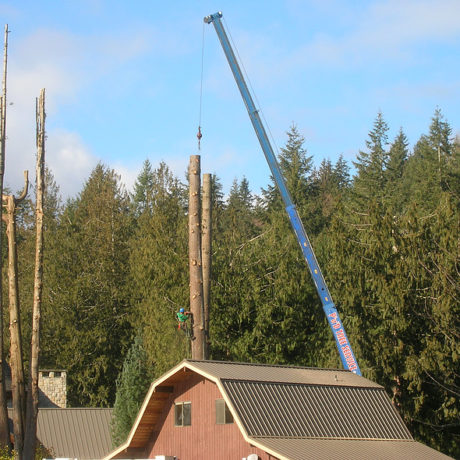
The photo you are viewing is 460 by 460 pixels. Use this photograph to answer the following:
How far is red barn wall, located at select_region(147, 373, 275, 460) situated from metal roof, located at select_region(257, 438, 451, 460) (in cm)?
99

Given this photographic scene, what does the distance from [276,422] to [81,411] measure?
19575 millimetres

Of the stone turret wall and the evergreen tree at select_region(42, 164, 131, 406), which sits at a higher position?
the evergreen tree at select_region(42, 164, 131, 406)

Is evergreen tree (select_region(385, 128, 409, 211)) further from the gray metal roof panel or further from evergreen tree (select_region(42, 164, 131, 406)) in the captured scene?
the gray metal roof panel

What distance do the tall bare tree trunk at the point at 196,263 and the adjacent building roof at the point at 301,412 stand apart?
82cm

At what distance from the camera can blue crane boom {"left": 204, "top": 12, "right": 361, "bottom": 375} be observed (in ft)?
109

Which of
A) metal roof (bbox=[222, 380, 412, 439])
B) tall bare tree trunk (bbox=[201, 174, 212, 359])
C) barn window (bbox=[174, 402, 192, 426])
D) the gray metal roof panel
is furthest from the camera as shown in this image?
tall bare tree trunk (bbox=[201, 174, 212, 359])

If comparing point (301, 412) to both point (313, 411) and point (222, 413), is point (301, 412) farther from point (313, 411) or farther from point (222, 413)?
point (222, 413)

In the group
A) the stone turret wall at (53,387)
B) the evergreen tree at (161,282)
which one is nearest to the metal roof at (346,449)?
the evergreen tree at (161,282)

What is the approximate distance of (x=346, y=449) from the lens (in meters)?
22.1

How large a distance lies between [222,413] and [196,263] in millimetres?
4448

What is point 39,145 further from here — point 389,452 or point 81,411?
point 81,411

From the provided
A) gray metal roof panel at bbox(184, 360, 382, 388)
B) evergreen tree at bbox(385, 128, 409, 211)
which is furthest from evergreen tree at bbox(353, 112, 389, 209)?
gray metal roof panel at bbox(184, 360, 382, 388)

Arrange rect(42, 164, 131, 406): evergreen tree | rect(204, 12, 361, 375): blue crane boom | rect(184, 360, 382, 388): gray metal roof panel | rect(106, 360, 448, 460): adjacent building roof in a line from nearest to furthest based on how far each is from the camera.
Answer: rect(106, 360, 448, 460): adjacent building roof → rect(184, 360, 382, 388): gray metal roof panel → rect(204, 12, 361, 375): blue crane boom → rect(42, 164, 131, 406): evergreen tree

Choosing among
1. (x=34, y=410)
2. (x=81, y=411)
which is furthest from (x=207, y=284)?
(x=81, y=411)
